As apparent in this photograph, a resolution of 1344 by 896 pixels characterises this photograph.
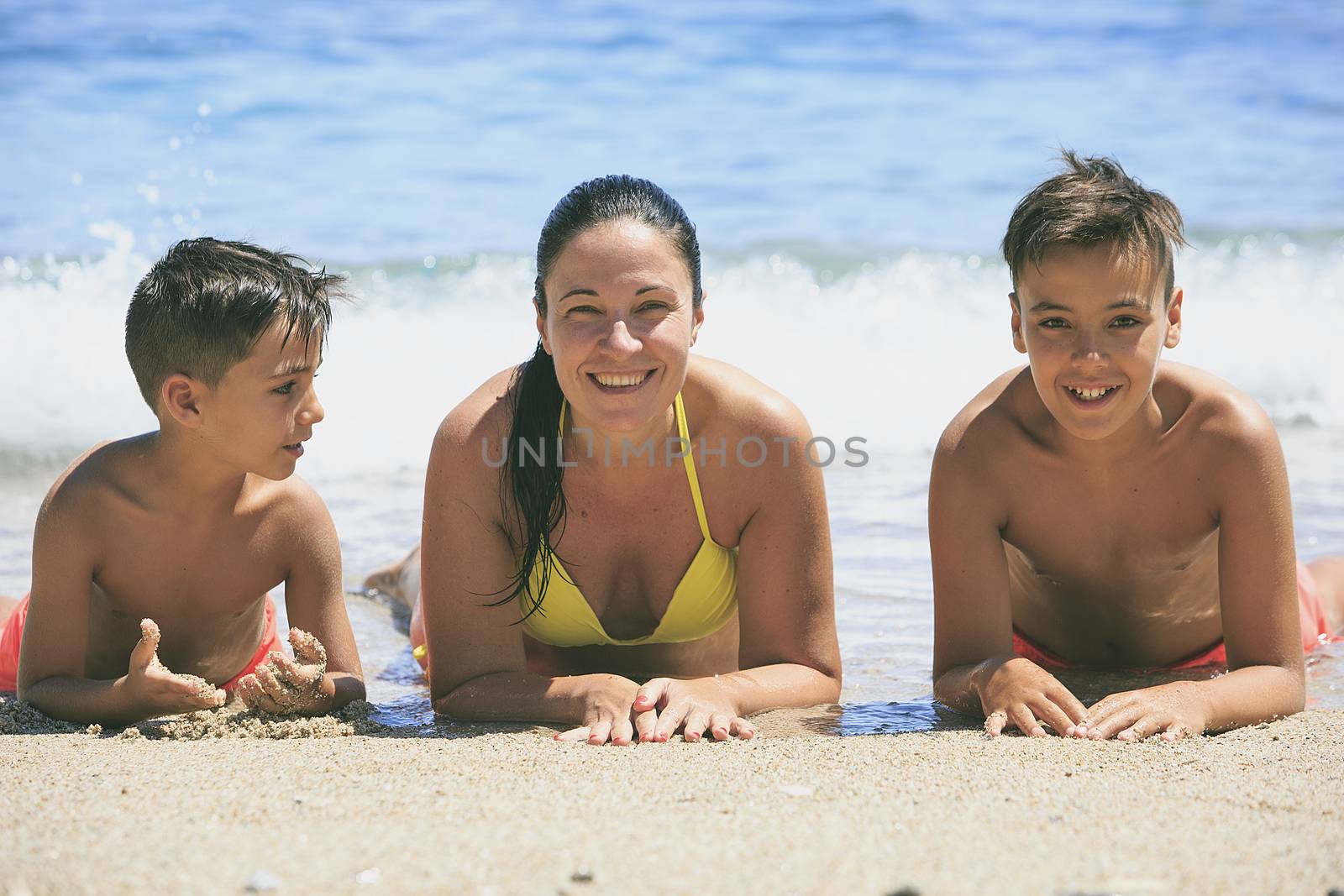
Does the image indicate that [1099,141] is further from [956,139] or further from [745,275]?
[745,275]

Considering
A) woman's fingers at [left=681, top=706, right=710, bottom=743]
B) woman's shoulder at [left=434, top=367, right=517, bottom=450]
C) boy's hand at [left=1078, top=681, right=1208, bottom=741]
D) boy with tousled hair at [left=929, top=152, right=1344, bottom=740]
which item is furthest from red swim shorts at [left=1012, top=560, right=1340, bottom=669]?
woman's shoulder at [left=434, top=367, right=517, bottom=450]

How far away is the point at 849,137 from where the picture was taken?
13.1 meters

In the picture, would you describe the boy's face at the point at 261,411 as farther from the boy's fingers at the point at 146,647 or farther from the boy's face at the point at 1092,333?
the boy's face at the point at 1092,333

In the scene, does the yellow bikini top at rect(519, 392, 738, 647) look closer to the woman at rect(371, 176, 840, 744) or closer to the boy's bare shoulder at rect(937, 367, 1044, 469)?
the woman at rect(371, 176, 840, 744)

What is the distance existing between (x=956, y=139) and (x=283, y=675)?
10869 millimetres

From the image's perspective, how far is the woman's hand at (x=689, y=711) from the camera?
3150 mm

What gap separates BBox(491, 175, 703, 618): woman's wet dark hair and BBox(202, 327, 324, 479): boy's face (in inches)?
22.2

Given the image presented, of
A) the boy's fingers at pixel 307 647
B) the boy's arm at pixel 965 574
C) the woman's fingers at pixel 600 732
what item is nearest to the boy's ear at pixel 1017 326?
the boy's arm at pixel 965 574

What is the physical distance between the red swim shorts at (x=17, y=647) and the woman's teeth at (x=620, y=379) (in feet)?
4.57

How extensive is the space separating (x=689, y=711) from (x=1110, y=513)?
1.34m

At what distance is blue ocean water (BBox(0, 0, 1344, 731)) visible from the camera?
302 inches

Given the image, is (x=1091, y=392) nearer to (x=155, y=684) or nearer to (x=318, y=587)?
(x=318, y=587)

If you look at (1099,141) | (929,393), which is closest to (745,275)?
(929,393)

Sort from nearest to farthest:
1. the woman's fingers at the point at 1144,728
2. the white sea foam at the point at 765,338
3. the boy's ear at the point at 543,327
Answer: the woman's fingers at the point at 1144,728 < the boy's ear at the point at 543,327 < the white sea foam at the point at 765,338
